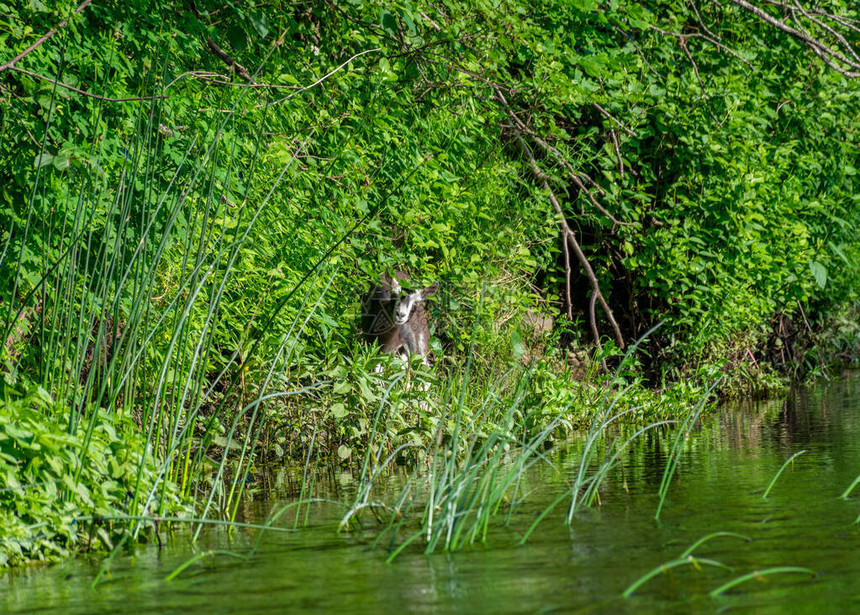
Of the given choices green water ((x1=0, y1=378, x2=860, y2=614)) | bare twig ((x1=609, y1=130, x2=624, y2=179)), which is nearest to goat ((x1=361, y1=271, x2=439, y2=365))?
bare twig ((x1=609, y1=130, x2=624, y2=179))

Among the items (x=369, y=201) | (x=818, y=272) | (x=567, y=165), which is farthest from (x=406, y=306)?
(x=818, y=272)

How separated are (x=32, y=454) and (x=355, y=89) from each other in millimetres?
3219

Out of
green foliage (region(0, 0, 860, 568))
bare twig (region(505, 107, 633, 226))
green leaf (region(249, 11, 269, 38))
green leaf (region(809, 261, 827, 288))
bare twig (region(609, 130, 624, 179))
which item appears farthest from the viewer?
green leaf (region(809, 261, 827, 288))

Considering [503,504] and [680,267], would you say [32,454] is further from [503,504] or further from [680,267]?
[680,267]

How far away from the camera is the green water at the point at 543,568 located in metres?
2.17

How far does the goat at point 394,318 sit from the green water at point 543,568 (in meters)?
2.88

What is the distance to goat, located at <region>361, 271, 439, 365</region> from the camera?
662 cm

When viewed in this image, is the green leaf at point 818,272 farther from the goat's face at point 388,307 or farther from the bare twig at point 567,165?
the goat's face at point 388,307

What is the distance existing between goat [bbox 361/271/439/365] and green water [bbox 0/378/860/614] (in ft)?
9.44

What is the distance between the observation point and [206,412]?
5617mm

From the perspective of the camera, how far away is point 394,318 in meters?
6.64

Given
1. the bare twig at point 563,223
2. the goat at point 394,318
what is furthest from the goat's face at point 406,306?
the bare twig at point 563,223

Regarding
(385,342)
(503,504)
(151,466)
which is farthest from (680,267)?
(151,466)

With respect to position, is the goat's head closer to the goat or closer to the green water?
the goat
